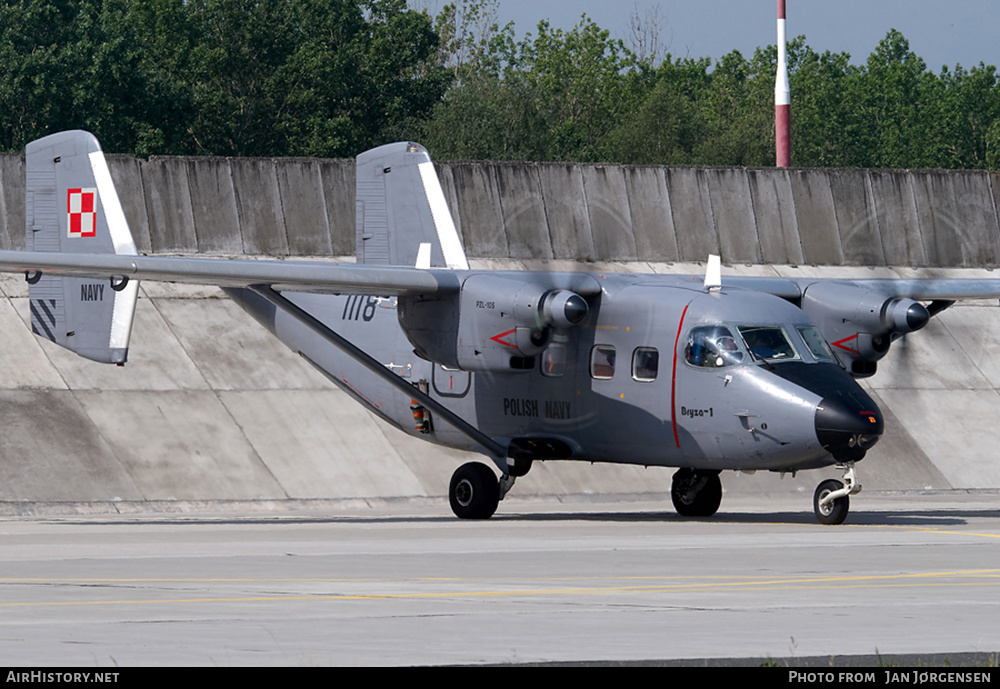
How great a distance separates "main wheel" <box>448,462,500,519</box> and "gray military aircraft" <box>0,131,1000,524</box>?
4 cm

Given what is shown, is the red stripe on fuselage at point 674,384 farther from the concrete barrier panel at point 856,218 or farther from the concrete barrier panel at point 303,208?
the concrete barrier panel at point 856,218

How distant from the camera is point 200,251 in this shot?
3662 cm

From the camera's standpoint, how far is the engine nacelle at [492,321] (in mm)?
22516

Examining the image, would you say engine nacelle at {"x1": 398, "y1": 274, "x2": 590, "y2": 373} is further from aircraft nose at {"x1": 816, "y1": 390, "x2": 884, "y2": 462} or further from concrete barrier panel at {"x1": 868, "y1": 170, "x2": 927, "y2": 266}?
concrete barrier panel at {"x1": 868, "y1": 170, "x2": 927, "y2": 266}

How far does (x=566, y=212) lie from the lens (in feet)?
132

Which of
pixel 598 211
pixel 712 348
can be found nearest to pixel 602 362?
pixel 712 348

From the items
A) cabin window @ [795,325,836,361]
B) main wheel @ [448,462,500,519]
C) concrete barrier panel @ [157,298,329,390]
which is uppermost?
cabin window @ [795,325,836,361]

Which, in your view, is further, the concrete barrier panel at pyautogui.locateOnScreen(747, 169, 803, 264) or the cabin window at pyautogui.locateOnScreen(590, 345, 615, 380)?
the concrete barrier panel at pyautogui.locateOnScreen(747, 169, 803, 264)

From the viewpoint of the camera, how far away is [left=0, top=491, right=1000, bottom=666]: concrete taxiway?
32.1 ft

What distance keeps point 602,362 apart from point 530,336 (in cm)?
153

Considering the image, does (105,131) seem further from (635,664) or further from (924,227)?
(635,664)

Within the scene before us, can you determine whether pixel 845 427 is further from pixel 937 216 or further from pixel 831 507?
pixel 937 216

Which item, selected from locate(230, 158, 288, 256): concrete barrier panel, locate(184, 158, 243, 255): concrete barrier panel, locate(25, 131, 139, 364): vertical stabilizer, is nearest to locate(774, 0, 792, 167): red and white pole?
locate(230, 158, 288, 256): concrete barrier panel

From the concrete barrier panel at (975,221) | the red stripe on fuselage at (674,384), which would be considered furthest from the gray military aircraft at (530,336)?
the concrete barrier panel at (975,221)
